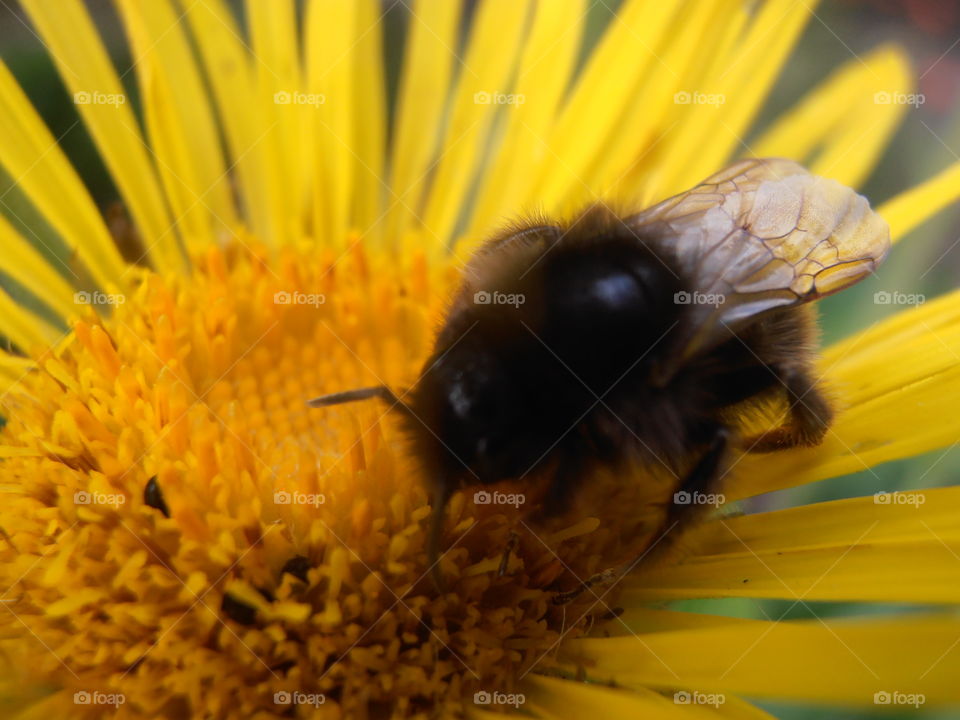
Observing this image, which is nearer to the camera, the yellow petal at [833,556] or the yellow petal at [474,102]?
the yellow petal at [833,556]

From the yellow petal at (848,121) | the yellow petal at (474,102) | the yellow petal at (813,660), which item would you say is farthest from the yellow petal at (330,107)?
the yellow petal at (813,660)

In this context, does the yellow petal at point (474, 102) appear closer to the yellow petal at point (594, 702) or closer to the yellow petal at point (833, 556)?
the yellow petal at point (833, 556)

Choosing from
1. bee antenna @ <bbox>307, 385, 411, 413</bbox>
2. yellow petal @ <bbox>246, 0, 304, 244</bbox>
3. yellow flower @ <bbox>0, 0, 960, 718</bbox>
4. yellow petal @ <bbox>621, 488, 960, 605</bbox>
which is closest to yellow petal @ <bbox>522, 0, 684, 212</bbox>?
yellow flower @ <bbox>0, 0, 960, 718</bbox>

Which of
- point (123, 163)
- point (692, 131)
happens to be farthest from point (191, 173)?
point (692, 131)

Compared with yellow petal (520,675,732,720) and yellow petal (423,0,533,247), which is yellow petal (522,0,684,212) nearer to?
yellow petal (423,0,533,247)

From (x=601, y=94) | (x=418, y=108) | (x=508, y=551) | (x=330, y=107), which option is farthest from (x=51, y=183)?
(x=508, y=551)

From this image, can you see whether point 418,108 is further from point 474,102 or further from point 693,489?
point 693,489
